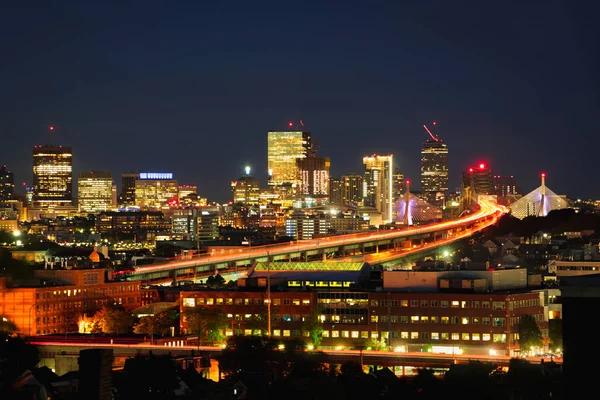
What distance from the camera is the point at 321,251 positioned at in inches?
4712

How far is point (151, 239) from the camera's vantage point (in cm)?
18638

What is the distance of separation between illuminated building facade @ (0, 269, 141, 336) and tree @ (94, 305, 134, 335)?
1.43 meters

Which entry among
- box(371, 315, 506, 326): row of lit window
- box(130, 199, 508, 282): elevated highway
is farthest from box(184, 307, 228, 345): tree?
box(130, 199, 508, 282): elevated highway

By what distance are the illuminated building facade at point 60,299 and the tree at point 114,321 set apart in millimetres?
1433

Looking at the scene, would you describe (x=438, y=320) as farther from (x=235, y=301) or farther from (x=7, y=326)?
(x=7, y=326)

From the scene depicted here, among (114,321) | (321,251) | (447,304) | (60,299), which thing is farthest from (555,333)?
(321,251)

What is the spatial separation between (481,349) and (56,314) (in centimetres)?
2190

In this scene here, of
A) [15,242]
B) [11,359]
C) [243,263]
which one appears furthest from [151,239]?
[11,359]

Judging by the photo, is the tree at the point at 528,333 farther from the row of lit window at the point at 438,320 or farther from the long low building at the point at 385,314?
the row of lit window at the point at 438,320

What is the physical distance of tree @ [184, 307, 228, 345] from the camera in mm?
58406

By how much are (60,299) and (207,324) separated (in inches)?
461

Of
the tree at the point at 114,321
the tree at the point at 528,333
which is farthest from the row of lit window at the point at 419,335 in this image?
the tree at the point at 114,321

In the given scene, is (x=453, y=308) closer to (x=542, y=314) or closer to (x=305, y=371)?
(x=542, y=314)

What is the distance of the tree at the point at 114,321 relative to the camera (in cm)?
6316
